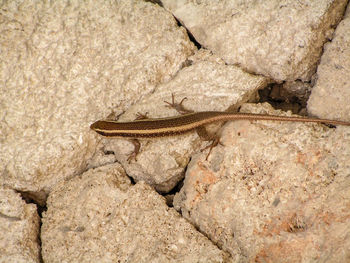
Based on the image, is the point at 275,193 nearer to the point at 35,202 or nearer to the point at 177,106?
the point at 177,106

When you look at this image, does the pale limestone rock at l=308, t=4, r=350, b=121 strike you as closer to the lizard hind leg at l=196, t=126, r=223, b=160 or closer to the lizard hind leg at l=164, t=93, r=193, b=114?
the lizard hind leg at l=196, t=126, r=223, b=160

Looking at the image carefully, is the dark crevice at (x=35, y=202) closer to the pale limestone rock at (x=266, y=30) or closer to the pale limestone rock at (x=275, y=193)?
the pale limestone rock at (x=275, y=193)

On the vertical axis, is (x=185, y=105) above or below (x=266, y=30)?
below

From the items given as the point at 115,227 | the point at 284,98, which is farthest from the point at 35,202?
the point at 284,98

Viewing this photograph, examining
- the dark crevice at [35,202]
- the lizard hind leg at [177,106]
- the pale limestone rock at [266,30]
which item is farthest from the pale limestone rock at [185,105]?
the dark crevice at [35,202]

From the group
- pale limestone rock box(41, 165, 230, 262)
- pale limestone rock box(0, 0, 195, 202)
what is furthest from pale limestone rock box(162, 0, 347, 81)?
pale limestone rock box(41, 165, 230, 262)

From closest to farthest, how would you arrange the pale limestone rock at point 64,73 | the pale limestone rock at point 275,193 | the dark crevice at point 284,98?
the pale limestone rock at point 275,193 → the pale limestone rock at point 64,73 → the dark crevice at point 284,98
